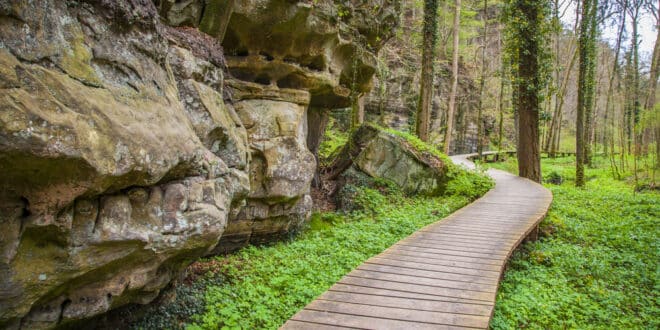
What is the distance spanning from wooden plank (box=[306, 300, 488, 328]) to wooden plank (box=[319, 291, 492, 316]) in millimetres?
81

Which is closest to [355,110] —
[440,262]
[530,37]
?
[530,37]

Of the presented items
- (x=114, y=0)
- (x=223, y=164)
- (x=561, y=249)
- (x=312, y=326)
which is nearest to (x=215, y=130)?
(x=223, y=164)

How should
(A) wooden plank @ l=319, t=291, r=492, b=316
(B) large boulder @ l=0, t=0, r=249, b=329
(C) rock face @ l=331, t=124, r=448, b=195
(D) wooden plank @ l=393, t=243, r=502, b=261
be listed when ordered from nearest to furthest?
1. (B) large boulder @ l=0, t=0, r=249, b=329
2. (A) wooden plank @ l=319, t=291, r=492, b=316
3. (D) wooden plank @ l=393, t=243, r=502, b=261
4. (C) rock face @ l=331, t=124, r=448, b=195

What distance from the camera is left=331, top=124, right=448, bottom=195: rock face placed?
12.9 metres

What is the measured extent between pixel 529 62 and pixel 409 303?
1283 centimetres

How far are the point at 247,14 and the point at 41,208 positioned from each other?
6363 mm

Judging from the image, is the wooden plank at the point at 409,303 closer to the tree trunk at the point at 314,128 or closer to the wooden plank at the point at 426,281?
the wooden plank at the point at 426,281

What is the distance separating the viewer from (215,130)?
5.71 m

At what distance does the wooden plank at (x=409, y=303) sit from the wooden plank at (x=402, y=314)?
81mm

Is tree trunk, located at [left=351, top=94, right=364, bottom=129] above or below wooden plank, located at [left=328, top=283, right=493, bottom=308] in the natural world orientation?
above

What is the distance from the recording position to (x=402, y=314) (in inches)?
168

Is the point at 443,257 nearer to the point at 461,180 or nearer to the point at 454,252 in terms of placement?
the point at 454,252

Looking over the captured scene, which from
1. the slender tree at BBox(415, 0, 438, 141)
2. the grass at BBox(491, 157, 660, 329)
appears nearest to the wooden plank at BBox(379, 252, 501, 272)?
the grass at BBox(491, 157, 660, 329)

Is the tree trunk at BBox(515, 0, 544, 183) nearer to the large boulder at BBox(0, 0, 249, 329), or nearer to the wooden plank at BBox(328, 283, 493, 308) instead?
the wooden plank at BBox(328, 283, 493, 308)
